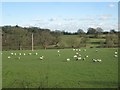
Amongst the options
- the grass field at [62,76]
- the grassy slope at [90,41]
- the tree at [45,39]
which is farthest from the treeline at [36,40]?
the grass field at [62,76]

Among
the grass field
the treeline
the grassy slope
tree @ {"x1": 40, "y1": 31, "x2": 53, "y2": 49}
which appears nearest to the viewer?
the grass field

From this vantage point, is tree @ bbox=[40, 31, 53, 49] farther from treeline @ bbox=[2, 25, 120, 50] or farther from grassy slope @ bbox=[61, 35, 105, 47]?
grassy slope @ bbox=[61, 35, 105, 47]

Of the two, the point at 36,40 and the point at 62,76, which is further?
the point at 36,40

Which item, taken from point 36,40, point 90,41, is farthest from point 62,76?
point 90,41

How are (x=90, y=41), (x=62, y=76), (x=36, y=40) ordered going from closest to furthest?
(x=62, y=76) → (x=36, y=40) → (x=90, y=41)

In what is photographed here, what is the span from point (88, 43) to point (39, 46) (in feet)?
36.9

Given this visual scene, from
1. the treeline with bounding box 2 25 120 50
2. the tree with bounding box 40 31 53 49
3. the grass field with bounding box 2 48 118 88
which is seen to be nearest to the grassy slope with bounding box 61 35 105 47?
the treeline with bounding box 2 25 120 50

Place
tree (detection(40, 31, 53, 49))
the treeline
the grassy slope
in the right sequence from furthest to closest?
the grassy slope < tree (detection(40, 31, 53, 49)) < the treeline

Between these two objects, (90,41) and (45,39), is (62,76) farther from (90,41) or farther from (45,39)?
(90,41)

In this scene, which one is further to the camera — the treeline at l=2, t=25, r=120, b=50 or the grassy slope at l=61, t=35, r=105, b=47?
the grassy slope at l=61, t=35, r=105, b=47

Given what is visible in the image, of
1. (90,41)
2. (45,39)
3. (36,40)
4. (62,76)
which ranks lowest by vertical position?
(62,76)

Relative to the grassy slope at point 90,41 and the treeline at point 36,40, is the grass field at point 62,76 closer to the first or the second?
the treeline at point 36,40

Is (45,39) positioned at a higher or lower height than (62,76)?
higher

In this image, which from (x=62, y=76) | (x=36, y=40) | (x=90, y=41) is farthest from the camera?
(x=90, y=41)
